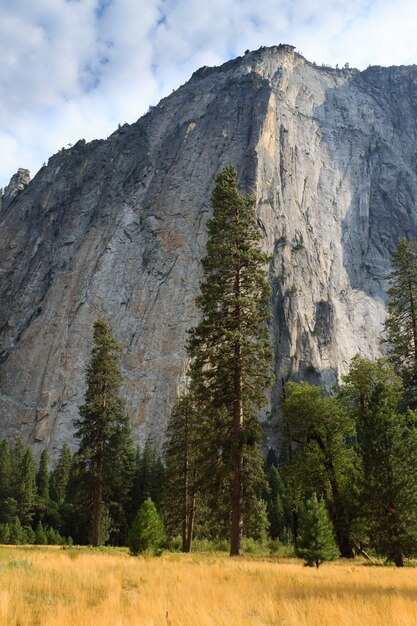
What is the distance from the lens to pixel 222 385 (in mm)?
20406

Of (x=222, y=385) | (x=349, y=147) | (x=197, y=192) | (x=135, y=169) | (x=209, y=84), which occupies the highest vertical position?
(x=209, y=84)

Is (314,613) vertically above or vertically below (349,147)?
below

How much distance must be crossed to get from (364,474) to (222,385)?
652 centimetres

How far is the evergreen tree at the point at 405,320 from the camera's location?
24.7 m

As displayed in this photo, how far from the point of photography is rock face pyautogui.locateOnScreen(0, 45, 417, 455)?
92625 mm

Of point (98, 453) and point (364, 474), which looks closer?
point (364, 474)

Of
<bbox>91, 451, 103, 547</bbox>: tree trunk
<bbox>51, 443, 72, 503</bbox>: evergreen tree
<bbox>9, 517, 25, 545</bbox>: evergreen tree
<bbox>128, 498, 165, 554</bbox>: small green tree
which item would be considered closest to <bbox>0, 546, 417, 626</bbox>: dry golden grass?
<bbox>128, 498, 165, 554</bbox>: small green tree

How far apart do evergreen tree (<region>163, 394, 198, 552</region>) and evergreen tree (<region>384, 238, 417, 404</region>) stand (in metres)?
14.5

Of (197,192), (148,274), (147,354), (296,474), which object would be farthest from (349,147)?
(296,474)

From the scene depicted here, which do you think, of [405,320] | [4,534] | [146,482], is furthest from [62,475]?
[405,320]

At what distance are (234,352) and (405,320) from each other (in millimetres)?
11199

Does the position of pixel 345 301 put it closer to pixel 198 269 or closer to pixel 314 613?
pixel 198 269

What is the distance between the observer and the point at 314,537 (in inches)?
704

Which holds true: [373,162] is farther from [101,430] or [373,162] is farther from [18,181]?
[18,181]
